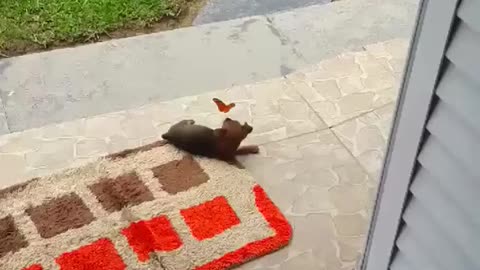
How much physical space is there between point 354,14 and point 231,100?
2.10ft

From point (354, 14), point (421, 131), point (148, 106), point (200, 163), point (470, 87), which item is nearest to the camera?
point (470, 87)

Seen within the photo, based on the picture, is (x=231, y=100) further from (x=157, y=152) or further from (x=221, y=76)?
(x=157, y=152)

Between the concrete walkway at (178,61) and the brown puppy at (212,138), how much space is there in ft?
0.86

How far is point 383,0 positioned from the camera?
2682 millimetres

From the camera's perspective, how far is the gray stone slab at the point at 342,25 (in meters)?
2.45

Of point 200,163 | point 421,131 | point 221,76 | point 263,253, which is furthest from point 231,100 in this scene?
point 421,131

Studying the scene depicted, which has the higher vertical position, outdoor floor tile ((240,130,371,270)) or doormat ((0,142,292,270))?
doormat ((0,142,292,270))

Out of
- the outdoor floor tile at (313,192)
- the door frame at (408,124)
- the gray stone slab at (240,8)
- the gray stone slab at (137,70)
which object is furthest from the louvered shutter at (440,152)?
the gray stone slab at (240,8)

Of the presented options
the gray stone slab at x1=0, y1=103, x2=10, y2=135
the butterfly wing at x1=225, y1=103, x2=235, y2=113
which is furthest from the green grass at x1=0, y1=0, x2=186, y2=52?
the butterfly wing at x1=225, y1=103, x2=235, y2=113

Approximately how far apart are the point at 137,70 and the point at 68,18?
14.2 inches

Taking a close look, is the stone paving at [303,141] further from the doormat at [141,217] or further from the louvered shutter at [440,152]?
the louvered shutter at [440,152]

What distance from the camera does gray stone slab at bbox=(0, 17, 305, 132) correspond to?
218cm

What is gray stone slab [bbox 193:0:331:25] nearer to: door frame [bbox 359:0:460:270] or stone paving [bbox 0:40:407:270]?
stone paving [bbox 0:40:407:270]

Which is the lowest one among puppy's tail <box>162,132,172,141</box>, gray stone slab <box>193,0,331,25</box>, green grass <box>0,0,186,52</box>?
gray stone slab <box>193,0,331,25</box>
